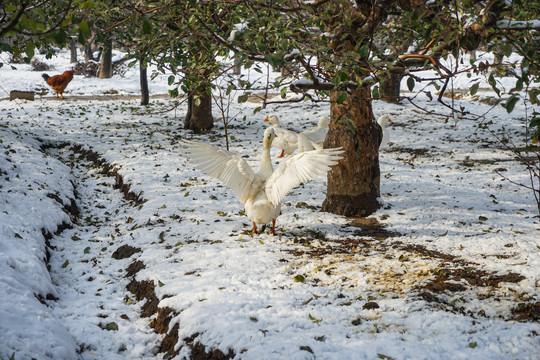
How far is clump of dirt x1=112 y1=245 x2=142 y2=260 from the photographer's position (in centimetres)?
580

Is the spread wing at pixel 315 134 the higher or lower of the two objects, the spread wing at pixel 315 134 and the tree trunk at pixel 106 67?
the lower

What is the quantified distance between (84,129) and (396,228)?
10640mm

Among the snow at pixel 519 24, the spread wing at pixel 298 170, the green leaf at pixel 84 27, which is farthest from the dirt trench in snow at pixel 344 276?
the green leaf at pixel 84 27

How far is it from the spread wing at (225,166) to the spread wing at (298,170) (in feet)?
1.06

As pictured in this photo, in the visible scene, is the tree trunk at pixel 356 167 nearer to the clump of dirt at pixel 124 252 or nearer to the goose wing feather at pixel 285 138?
the goose wing feather at pixel 285 138

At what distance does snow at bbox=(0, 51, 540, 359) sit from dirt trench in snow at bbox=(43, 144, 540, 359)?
3cm

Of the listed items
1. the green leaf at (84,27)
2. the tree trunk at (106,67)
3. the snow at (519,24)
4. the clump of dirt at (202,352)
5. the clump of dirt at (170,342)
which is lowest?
the clump of dirt at (170,342)

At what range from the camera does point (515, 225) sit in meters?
5.97

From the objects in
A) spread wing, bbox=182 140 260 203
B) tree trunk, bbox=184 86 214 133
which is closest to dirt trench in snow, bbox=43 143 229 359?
spread wing, bbox=182 140 260 203

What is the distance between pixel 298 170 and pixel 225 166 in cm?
108

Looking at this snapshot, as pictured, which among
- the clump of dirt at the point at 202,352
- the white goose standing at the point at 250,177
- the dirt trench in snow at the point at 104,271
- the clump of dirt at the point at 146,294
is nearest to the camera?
the clump of dirt at the point at 202,352

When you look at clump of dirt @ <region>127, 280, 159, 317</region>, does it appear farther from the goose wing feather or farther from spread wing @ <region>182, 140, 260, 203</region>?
the goose wing feather

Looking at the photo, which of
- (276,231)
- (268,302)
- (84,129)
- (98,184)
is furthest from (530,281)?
(84,129)

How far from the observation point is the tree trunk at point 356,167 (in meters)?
6.55
